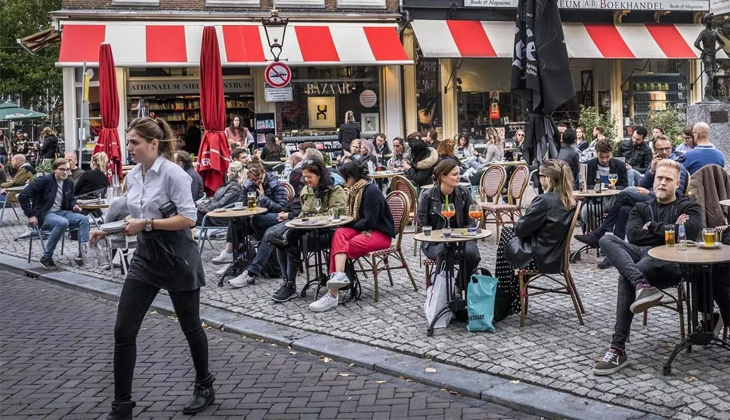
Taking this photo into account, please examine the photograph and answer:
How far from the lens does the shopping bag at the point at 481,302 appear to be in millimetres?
6949

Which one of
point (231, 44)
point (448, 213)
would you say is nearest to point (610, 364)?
point (448, 213)

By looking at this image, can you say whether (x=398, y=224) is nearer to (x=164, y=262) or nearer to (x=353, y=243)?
(x=353, y=243)

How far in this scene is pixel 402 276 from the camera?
9711 millimetres

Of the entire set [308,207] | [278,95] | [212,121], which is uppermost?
[278,95]

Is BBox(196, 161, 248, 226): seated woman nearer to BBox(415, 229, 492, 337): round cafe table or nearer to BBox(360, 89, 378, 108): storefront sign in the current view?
BBox(415, 229, 492, 337): round cafe table

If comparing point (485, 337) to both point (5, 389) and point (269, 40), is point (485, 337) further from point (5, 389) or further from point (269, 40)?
point (269, 40)

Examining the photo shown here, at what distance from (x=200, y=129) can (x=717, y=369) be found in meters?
16.7

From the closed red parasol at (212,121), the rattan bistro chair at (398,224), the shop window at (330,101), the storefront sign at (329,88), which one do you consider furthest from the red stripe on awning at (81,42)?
the rattan bistro chair at (398,224)

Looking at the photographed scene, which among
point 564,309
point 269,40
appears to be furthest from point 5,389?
point 269,40

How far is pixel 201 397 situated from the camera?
5438mm

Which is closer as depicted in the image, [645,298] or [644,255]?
[645,298]

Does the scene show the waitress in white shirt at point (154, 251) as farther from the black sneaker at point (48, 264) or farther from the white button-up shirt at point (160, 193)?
the black sneaker at point (48, 264)

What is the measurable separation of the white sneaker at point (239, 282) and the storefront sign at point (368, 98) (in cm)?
1257

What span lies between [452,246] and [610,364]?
1873 mm
